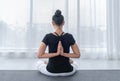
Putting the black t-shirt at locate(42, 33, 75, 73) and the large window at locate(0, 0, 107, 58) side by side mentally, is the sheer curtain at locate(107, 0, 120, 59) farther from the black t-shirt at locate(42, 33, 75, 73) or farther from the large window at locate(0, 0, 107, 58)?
the black t-shirt at locate(42, 33, 75, 73)

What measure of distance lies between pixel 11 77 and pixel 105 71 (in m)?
0.77

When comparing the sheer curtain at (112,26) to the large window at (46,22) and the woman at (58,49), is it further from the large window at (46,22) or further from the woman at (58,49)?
the woman at (58,49)

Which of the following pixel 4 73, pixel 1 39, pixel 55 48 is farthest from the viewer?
pixel 1 39

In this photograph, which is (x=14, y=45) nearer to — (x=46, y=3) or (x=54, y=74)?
(x=46, y=3)

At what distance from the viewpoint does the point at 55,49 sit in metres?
1.62

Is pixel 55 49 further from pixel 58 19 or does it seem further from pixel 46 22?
pixel 46 22

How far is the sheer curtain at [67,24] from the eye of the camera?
2.38 metres

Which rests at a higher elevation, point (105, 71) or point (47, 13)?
point (47, 13)

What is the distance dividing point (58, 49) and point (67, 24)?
0.83 m

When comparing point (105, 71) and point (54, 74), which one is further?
point (105, 71)

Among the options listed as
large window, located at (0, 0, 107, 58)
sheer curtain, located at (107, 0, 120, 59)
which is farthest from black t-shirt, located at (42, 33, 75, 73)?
sheer curtain, located at (107, 0, 120, 59)

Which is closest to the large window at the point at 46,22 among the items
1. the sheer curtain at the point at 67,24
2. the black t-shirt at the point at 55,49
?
the sheer curtain at the point at 67,24

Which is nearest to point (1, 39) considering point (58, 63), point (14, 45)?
point (14, 45)

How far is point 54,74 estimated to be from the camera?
165 centimetres
